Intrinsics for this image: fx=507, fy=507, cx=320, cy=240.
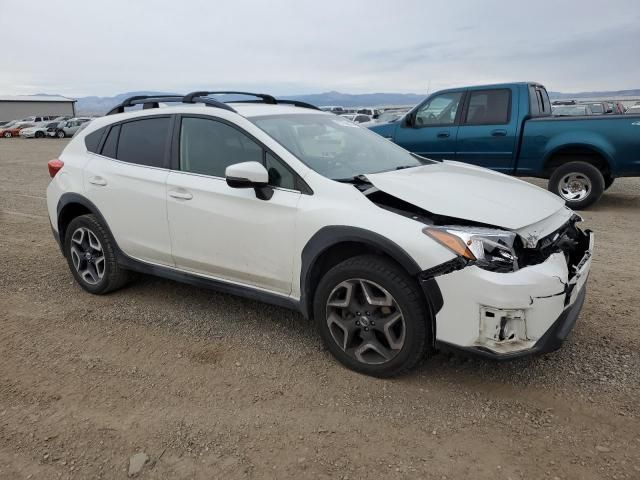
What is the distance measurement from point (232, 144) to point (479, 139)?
5976mm

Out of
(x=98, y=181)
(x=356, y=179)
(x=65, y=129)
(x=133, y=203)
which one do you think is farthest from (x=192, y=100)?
(x=65, y=129)

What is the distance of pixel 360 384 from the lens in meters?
3.09

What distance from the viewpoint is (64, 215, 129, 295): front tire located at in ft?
14.3

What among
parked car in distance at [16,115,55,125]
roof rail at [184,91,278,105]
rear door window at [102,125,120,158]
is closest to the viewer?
roof rail at [184,91,278,105]

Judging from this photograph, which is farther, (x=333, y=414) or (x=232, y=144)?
(x=232, y=144)

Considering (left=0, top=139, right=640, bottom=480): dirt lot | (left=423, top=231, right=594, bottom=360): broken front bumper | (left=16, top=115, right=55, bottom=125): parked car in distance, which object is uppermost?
(left=16, top=115, right=55, bottom=125): parked car in distance

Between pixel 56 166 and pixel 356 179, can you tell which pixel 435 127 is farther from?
pixel 56 166

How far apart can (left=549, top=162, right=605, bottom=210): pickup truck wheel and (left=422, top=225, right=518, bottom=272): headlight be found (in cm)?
604

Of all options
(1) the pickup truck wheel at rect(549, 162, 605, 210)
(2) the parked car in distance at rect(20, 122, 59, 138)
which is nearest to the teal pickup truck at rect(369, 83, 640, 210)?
(1) the pickup truck wheel at rect(549, 162, 605, 210)

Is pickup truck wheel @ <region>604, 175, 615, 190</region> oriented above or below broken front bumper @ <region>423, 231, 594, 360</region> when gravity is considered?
below

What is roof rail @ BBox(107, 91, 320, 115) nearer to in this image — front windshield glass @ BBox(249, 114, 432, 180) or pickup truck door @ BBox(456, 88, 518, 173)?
front windshield glass @ BBox(249, 114, 432, 180)

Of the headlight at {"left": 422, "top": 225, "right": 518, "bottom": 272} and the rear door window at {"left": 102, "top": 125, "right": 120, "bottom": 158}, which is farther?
the rear door window at {"left": 102, "top": 125, "right": 120, "bottom": 158}

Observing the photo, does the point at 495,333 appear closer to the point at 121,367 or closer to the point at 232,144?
the point at 232,144

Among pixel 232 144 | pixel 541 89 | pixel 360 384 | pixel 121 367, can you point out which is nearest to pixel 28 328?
pixel 121 367
